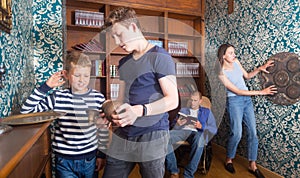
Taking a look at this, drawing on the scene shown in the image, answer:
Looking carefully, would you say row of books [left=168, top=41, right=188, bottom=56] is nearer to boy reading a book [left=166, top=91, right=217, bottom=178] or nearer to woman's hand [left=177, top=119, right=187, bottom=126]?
boy reading a book [left=166, top=91, right=217, bottom=178]

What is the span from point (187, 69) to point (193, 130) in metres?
1.30

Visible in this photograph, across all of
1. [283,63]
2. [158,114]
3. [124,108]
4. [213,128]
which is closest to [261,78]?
[283,63]

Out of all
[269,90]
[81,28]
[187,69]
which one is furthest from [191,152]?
[81,28]

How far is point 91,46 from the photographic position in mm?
2766

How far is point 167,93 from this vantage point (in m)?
0.93

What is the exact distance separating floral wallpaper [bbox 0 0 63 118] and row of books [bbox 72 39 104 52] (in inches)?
38.2

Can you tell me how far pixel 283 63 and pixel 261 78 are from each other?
30cm

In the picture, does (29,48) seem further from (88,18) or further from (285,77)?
(285,77)

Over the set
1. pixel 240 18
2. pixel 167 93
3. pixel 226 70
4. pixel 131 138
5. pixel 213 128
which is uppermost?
pixel 240 18

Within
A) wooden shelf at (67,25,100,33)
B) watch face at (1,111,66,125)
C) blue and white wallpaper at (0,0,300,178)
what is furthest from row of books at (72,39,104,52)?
watch face at (1,111,66,125)

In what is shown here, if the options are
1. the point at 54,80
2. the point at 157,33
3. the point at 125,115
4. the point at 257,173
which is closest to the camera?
the point at 125,115

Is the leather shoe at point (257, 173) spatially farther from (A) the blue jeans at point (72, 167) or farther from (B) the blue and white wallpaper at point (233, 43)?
(A) the blue jeans at point (72, 167)

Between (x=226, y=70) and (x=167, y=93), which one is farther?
(x=226, y=70)

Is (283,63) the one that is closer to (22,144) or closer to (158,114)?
(158,114)
